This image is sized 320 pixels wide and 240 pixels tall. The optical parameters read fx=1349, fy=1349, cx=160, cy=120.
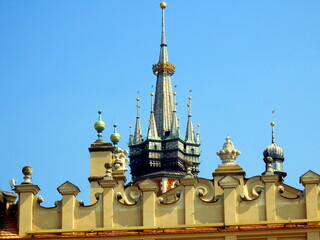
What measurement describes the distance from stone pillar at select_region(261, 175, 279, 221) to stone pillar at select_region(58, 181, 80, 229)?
6393 mm

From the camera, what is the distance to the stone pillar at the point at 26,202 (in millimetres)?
45719

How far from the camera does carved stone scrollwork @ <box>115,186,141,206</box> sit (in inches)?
1804

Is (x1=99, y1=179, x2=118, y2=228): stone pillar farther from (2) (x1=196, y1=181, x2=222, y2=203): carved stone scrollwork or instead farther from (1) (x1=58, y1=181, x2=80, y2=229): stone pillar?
(2) (x1=196, y1=181, x2=222, y2=203): carved stone scrollwork

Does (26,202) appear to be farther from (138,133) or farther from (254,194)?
(138,133)

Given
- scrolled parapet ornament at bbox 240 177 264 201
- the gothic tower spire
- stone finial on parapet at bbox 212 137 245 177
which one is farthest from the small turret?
scrolled parapet ornament at bbox 240 177 264 201

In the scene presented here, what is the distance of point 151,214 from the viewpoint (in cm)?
4522

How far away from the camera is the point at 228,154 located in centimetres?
5453

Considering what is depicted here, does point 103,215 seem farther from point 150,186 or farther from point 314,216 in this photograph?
point 314,216

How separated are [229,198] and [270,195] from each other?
1.37 m

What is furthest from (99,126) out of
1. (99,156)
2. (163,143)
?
(163,143)

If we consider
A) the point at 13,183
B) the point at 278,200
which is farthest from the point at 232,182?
the point at 13,183

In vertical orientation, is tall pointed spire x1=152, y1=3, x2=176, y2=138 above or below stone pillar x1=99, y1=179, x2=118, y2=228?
above

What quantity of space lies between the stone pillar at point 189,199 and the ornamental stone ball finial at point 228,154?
8.69 meters

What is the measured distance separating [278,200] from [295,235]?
55.0 inches
